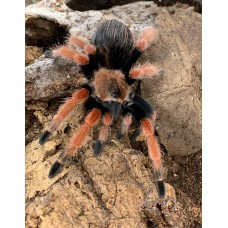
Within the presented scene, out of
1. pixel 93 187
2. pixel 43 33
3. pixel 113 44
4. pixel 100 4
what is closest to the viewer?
pixel 93 187

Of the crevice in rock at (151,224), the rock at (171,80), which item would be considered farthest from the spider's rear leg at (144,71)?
the crevice in rock at (151,224)

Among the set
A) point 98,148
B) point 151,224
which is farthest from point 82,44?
point 151,224

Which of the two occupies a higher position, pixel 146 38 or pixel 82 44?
pixel 146 38

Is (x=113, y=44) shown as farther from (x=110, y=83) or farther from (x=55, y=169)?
(x=55, y=169)

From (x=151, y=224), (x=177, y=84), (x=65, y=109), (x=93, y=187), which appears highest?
(x=177, y=84)

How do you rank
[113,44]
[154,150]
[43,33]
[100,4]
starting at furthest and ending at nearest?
[100,4]
[43,33]
[113,44]
[154,150]

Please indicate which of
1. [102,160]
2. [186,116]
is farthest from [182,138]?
[102,160]

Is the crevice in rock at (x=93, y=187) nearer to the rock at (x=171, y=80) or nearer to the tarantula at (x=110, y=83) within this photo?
the tarantula at (x=110, y=83)
